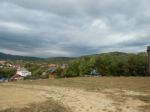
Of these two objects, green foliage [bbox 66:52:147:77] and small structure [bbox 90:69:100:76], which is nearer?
green foliage [bbox 66:52:147:77]

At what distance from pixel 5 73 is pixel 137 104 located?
8428 centimetres

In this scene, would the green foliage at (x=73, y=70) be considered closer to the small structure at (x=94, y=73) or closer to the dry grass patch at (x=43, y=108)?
the small structure at (x=94, y=73)

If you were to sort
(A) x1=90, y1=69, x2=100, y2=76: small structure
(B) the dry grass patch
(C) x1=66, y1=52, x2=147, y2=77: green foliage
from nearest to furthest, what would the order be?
(B) the dry grass patch < (C) x1=66, y1=52, x2=147, y2=77: green foliage < (A) x1=90, y1=69, x2=100, y2=76: small structure

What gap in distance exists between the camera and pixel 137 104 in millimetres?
18625

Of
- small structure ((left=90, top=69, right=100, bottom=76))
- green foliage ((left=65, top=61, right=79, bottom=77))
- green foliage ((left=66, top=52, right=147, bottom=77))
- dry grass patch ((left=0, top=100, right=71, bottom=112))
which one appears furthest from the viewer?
green foliage ((left=65, top=61, right=79, bottom=77))

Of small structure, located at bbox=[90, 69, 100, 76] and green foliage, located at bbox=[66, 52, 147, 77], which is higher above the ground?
green foliage, located at bbox=[66, 52, 147, 77]

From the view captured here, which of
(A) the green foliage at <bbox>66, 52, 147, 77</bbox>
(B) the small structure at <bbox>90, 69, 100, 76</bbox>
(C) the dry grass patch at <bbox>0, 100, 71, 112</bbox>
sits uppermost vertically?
(A) the green foliage at <bbox>66, 52, 147, 77</bbox>

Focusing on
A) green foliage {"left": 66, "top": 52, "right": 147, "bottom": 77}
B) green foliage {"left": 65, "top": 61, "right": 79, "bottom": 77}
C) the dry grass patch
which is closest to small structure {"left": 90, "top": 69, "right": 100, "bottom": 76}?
green foliage {"left": 66, "top": 52, "right": 147, "bottom": 77}

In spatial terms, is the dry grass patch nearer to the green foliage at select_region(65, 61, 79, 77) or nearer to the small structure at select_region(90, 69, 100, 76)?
the small structure at select_region(90, 69, 100, 76)

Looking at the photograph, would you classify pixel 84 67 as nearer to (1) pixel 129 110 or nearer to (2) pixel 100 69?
(2) pixel 100 69

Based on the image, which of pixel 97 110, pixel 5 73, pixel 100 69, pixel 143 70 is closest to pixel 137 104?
pixel 97 110

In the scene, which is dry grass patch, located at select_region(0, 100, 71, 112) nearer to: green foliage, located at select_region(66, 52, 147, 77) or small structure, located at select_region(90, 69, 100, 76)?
green foliage, located at select_region(66, 52, 147, 77)

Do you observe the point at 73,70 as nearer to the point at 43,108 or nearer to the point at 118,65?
the point at 118,65

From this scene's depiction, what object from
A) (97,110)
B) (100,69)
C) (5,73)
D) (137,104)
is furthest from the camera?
(5,73)
